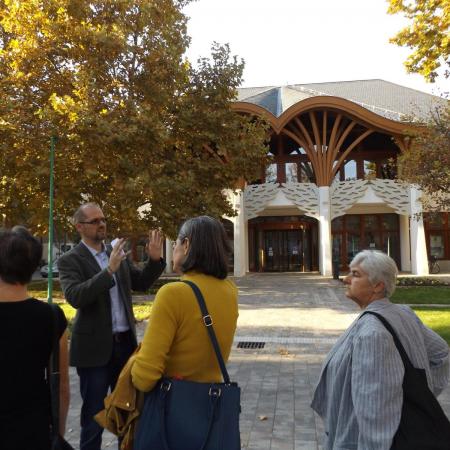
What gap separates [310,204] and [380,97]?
12513 mm

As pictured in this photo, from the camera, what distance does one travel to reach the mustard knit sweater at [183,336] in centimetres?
201

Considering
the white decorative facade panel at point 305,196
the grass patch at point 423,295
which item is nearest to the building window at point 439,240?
the white decorative facade panel at point 305,196

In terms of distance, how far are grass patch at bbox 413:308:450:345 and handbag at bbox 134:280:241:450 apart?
7.57 m

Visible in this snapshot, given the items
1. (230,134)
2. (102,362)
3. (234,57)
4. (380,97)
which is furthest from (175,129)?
(380,97)

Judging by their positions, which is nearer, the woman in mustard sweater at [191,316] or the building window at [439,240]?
the woman in mustard sweater at [191,316]

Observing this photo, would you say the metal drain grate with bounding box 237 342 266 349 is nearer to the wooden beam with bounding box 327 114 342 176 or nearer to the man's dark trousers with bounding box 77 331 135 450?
the man's dark trousers with bounding box 77 331 135 450

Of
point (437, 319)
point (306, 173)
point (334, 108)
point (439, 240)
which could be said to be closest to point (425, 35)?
point (437, 319)

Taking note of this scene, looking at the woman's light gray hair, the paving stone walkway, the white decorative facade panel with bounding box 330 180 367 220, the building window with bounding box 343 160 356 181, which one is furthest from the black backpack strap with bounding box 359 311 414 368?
the building window with bounding box 343 160 356 181

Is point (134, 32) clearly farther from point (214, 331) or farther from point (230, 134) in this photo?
point (214, 331)

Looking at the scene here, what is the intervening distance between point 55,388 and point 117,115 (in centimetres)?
1357

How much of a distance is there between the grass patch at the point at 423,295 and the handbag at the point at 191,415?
42.7 feet

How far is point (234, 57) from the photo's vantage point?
56.8 feet

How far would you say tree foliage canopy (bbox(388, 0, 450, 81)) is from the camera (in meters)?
9.62

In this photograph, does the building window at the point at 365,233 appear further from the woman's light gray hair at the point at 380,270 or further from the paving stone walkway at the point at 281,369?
the woman's light gray hair at the point at 380,270
